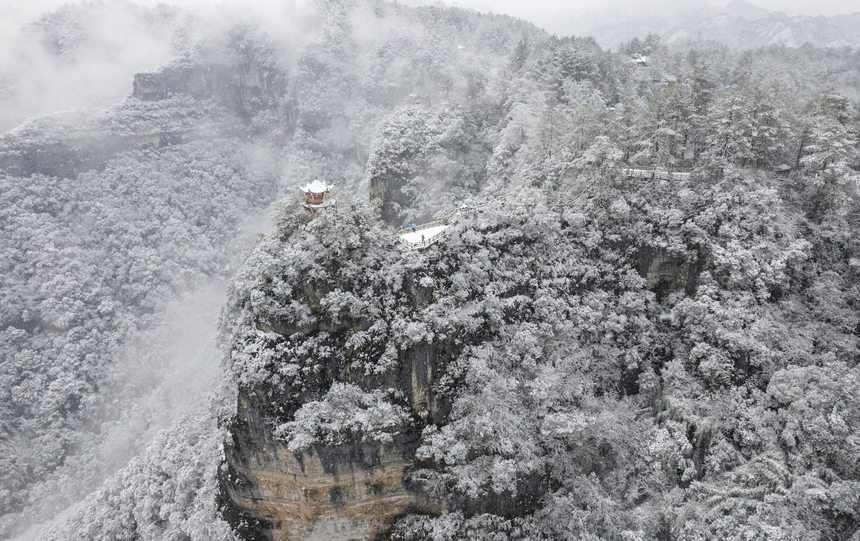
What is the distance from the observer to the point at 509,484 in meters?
27.8

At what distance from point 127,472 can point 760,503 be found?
40.5 metres

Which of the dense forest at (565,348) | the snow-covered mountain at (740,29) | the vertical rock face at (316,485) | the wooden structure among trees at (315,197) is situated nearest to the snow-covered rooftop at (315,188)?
the wooden structure among trees at (315,197)

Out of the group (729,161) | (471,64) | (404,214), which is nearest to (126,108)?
(471,64)

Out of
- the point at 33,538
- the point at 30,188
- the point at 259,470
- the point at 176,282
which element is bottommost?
the point at 33,538

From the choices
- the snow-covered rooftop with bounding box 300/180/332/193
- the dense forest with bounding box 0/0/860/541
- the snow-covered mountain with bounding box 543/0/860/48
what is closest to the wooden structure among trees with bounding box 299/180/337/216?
the snow-covered rooftop with bounding box 300/180/332/193

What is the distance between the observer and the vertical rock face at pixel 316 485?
27.8 m

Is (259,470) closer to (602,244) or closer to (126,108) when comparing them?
(602,244)

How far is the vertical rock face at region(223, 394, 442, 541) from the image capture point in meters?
27.8

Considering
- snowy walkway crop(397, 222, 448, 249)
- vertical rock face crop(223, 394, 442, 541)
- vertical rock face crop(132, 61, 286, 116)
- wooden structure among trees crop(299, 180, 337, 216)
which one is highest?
vertical rock face crop(132, 61, 286, 116)

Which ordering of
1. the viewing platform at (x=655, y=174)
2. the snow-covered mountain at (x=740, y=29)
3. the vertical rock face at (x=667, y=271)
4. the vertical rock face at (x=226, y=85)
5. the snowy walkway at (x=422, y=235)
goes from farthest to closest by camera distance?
1. the snow-covered mountain at (x=740, y=29)
2. the vertical rock face at (x=226, y=85)
3. the viewing platform at (x=655, y=174)
4. the vertical rock face at (x=667, y=271)
5. the snowy walkway at (x=422, y=235)

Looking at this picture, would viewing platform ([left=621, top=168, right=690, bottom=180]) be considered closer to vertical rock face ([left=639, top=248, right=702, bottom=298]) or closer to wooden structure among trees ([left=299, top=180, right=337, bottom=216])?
vertical rock face ([left=639, top=248, right=702, bottom=298])

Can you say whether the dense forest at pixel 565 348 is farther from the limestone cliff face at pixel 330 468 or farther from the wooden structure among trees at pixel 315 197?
the wooden structure among trees at pixel 315 197

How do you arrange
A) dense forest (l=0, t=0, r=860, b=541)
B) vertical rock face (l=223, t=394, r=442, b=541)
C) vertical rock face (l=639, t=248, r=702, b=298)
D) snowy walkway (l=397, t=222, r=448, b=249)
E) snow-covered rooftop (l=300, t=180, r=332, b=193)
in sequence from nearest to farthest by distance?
1. dense forest (l=0, t=0, r=860, b=541)
2. vertical rock face (l=223, t=394, r=442, b=541)
3. snow-covered rooftop (l=300, t=180, r=332, b=193)
4. snowy walkway (l=397, t=222, r=448, b=249)
5. vertical rock face (l=639, t=248, r=702, b=298)

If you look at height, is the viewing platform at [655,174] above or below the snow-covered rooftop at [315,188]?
below
